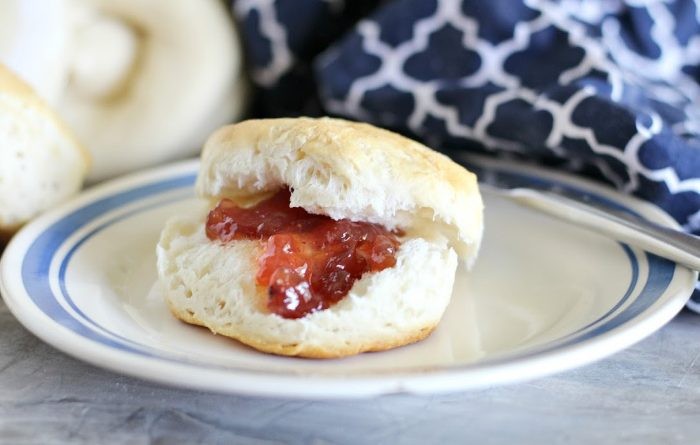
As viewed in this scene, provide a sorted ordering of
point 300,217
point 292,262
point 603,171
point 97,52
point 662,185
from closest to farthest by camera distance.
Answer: point 292,262 → point 300,217 → point 662,185 → point 603,171 → point 97,52

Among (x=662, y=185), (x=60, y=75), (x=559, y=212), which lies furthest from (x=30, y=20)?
(x=662, y=185)

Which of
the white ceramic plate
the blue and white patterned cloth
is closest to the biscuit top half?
the white ceramic plate

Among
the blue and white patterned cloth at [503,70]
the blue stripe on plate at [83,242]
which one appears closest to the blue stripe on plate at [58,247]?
the blue stripe on plate at [83,242]

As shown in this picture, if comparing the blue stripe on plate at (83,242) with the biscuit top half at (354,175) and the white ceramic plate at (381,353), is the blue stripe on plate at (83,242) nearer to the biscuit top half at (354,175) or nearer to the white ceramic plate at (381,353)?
the white ceramic plate at (381,353)

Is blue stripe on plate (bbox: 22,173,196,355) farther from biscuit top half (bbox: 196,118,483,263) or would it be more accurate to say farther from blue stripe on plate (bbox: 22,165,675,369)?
biscuit top half (bbox: 196,118,483,263)

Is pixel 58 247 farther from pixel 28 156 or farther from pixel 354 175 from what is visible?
pixel 354 175

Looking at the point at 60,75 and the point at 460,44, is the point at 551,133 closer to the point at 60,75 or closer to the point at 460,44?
the point at 460,44
